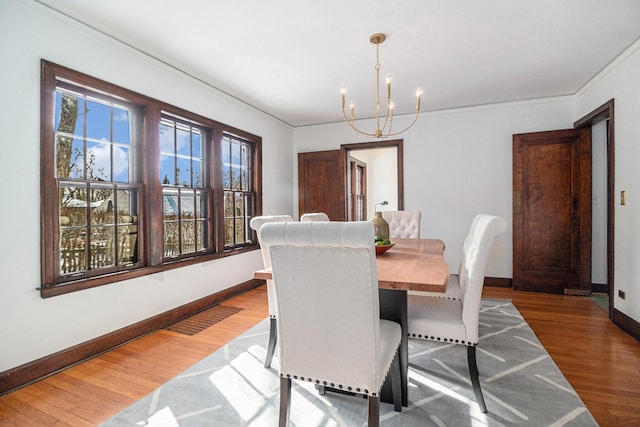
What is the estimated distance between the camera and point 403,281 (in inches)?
57.1

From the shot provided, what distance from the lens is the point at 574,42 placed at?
112 inches

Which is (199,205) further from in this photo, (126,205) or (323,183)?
(323,183)

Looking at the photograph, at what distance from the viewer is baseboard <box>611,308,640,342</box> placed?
2.70m

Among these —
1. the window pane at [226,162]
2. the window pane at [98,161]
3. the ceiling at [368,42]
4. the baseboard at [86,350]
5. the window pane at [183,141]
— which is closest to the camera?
the baseboard at [86,350]

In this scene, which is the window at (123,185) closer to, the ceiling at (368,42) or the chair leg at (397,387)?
the ceiling at (368,42)

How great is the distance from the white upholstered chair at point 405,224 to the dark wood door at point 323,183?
1642mm

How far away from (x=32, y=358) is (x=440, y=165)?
501cm

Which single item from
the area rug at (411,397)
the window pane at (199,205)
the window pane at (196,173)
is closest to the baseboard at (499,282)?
the area rug at (411,397)

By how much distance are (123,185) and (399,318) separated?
2.61m

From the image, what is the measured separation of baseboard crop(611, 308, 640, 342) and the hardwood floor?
0.16 feet

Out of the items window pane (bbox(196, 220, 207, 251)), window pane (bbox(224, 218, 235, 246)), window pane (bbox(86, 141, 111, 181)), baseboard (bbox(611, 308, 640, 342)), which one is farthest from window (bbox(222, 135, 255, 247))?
baseboard (bbox(611, 308, 640, 342))

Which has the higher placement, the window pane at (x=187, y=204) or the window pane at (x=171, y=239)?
the window pane at (x=187, y=204)

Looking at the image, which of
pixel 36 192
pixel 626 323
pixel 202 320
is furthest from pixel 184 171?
pixel 626 323

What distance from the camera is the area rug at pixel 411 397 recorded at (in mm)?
1702
